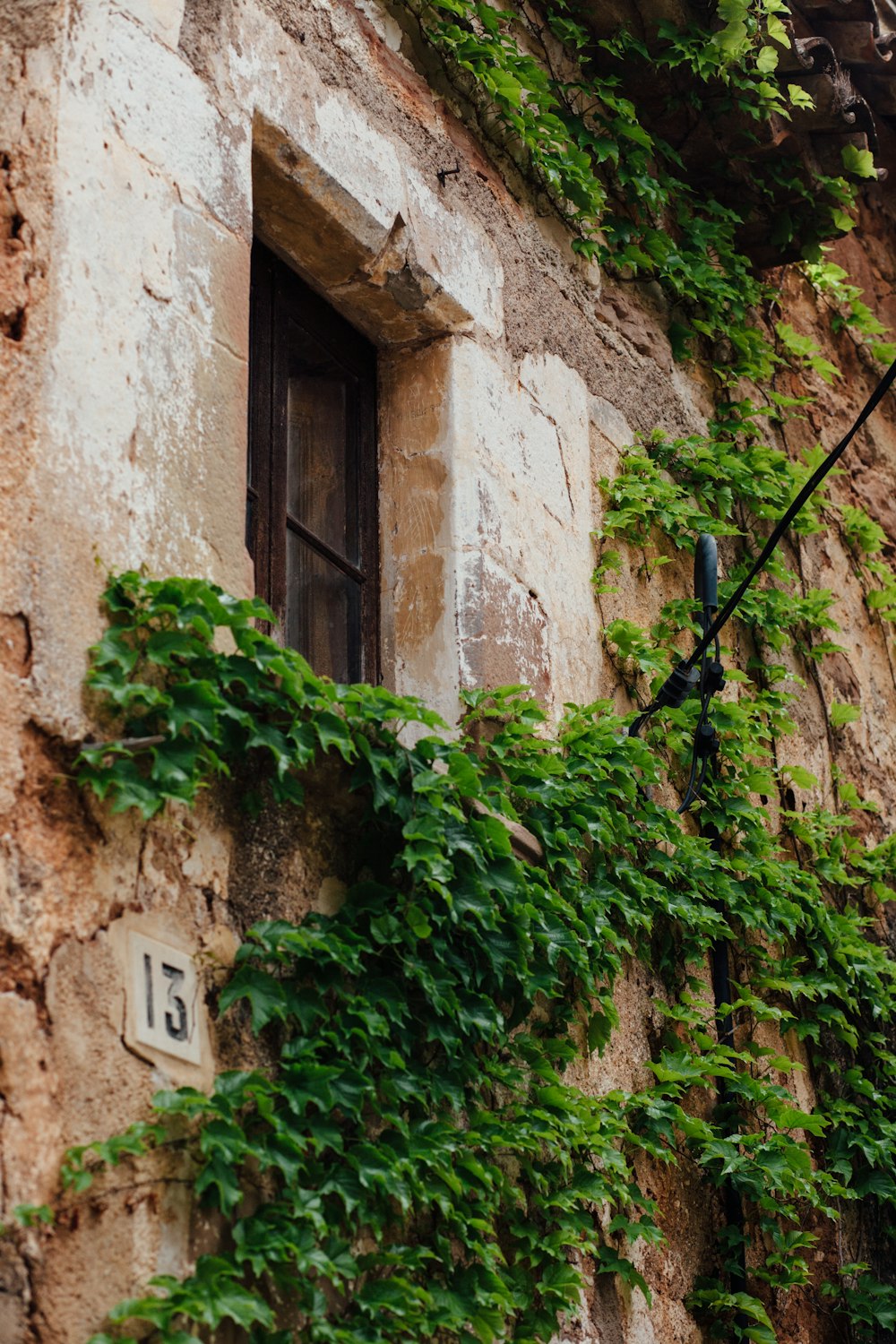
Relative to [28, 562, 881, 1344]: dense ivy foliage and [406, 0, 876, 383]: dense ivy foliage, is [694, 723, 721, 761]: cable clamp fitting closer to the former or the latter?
[28, 562, 881, 1344]: dense ivy foliage

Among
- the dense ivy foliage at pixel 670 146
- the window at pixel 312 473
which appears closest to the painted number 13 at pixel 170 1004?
the window at pixel 312 473

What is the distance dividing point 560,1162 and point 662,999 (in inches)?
32.9

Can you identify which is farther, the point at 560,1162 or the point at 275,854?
the point at 560,1162

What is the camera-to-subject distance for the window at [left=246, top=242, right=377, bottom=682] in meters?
3.71

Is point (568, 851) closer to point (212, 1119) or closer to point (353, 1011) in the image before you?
point (353, 1011)

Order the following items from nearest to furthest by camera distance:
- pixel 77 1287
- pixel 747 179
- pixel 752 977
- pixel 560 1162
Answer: pixel 77 1287 < pixel 560 1162 < pixel 752 977 < pixel 747 179

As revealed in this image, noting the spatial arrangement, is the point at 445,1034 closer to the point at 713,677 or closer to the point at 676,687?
the point at 676,687

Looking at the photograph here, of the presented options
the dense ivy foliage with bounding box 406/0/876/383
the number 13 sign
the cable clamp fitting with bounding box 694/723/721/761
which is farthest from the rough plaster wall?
the cable clamp fitting with bounding box 694/723/721/761

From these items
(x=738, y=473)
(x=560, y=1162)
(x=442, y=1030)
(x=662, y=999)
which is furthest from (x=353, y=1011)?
(x=738, y=473)

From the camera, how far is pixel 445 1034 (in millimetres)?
3043

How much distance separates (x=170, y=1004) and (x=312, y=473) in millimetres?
1653

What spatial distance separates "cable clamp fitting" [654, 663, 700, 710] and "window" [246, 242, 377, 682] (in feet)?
2.29

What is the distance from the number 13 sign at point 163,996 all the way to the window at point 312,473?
115 cm

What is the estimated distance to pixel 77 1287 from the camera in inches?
90.4
